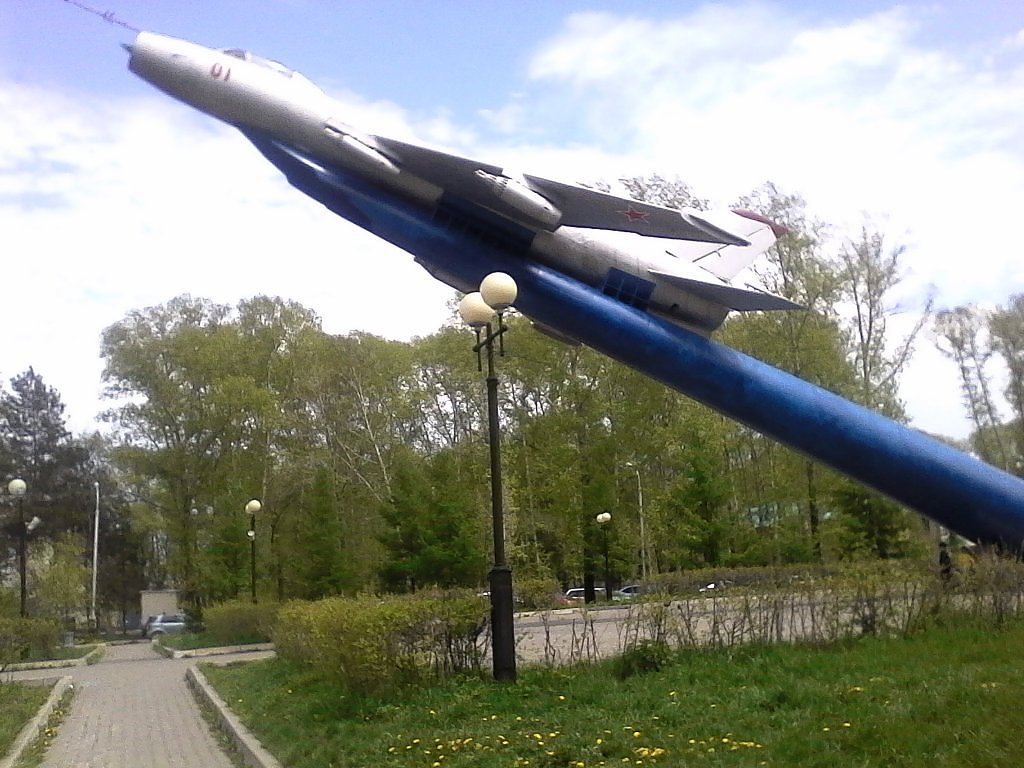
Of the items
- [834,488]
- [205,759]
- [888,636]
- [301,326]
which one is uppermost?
[301,326]

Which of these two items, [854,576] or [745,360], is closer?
[854,576]

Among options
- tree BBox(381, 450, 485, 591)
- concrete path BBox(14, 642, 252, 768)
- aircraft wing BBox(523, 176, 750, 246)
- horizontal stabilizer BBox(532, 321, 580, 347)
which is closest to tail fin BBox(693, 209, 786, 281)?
aircraft wing BBox(523, 176, 750, 246)

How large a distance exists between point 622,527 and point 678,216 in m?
24.6

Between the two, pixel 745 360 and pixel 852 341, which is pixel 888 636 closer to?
pixel 745 360

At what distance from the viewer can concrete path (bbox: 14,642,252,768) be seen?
885 cm

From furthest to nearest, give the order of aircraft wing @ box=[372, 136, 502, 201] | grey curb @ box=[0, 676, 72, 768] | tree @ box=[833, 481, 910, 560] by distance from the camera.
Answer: tree @ box=[833, 481, 910, 560] → aircraft wing @ box=[372, 136, 502, 201] → grey curb @ box=[0, 676, 72, 768]

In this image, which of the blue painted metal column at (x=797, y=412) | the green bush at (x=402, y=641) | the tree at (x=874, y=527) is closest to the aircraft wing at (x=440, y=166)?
the blue painted metal column at (x=797, y=412)

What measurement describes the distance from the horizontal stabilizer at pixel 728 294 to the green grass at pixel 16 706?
27.8 ft

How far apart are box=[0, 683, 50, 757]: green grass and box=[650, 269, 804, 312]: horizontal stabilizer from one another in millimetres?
8480

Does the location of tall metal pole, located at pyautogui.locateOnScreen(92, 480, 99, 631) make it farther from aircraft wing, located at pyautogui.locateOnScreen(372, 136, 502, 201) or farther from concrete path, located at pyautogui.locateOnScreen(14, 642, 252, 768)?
aircraft wing, located at pyautogui.locateOnScreen(372, 136, 502, 201)

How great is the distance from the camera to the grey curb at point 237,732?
24.9 feet

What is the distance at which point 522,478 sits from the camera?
34.0 m

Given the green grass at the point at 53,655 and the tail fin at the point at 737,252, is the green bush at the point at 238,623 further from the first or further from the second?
the tail fin at the point at 737,252

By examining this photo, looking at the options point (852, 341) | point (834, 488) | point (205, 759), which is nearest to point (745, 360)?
point (205, 759)
